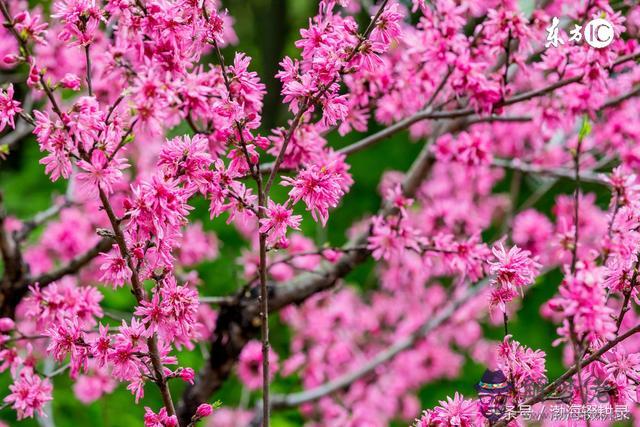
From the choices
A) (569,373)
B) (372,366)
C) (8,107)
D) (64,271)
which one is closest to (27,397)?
(8,107)

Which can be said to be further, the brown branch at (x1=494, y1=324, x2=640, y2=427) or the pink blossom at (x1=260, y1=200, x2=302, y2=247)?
the pink blossom at (x1=260, y1=200, x2=302, y2=247)

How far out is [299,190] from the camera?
1.99 m

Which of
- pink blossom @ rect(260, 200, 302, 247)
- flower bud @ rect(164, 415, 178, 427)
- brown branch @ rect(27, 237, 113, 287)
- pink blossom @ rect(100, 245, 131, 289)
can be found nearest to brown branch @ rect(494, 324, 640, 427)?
pink blossom @ rect(260, 200, 302, 247)

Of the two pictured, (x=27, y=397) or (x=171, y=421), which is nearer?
(x=171, y=421)

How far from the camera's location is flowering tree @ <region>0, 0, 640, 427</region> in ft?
6.28

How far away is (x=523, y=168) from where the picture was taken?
12.9 ft

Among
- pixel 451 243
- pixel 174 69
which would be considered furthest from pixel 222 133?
pixel 451 243

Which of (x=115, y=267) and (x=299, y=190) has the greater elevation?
(x=299, y=190)

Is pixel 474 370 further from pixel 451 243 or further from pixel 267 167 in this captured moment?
pixel 267 167

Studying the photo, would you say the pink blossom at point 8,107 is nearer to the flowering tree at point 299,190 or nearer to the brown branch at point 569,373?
the flowering tree at point 299,190

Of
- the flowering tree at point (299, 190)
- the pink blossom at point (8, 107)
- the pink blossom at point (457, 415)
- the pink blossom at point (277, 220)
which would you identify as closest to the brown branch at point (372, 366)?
the flowering tree at point (299, 190)

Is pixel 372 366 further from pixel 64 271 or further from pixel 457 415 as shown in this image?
pixel 457 415

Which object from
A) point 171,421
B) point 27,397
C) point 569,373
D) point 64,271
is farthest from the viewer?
point 64,271

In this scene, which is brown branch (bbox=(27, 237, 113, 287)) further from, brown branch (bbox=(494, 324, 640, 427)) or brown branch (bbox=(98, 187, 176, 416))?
brown branch (bbox=(494, 324, 640, 427))
